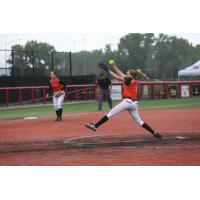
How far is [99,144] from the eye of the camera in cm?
1005

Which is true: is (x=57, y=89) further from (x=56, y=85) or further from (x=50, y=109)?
(x=50, y=109)

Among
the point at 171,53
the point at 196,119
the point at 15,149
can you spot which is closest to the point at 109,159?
the point at 15,149

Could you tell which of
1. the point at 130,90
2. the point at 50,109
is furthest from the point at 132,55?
the point at 130,90

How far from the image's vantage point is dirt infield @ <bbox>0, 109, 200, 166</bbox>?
26.8 ft

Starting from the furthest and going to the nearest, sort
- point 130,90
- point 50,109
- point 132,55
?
point 132,55 → point 50,109 → point 130,90

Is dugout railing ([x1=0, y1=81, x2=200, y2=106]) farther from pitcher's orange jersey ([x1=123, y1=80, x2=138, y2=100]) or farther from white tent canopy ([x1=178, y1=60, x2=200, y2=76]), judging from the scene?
pitcher's orange jersey ([x1=123, y1=80, x2=138, y2=100])

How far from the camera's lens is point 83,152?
9000 millimetres

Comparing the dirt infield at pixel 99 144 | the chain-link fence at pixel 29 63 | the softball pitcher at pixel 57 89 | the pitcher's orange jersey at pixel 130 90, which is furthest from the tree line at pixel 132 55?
the pitcher's orange jersey at pixel 130 90

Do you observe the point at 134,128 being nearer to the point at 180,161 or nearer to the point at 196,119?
the point at 196,119

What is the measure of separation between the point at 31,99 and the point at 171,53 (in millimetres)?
23702

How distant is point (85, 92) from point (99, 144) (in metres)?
19.4

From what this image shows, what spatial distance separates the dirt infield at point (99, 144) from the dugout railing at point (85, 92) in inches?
434

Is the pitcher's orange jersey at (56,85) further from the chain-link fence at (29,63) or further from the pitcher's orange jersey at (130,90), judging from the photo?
the chain-link fence at (29,63)

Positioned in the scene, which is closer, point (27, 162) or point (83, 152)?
point (27, 162)
